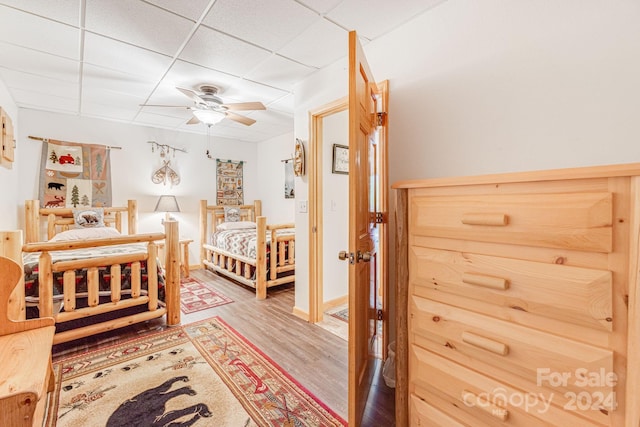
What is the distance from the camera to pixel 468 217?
1.02 meters

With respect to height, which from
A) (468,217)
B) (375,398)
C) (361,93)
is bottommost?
(375,398)

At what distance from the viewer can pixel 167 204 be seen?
4438mm

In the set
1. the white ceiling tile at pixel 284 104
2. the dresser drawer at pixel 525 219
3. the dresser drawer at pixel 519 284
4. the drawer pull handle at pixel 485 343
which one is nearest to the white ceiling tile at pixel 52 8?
the white ceiling tile at pixel 284 104

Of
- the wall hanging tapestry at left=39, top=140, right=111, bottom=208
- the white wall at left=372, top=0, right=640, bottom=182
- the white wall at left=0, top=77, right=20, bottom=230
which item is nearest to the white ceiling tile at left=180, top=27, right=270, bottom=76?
the white wall at left=372, top=0, right=640, bottom=182

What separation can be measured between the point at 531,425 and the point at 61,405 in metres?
2.32

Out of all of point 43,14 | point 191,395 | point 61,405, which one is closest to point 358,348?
point 191,395

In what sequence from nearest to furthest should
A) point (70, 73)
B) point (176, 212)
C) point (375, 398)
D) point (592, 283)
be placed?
point (592, 283)
point (375, 398)
point (70, 73)
point (176, 212)

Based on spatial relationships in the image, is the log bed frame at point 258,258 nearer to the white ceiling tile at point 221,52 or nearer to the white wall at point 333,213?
the white wall at point 333,213

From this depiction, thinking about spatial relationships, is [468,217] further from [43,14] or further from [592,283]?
[43,14]

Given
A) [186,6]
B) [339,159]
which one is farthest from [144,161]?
[186,6]

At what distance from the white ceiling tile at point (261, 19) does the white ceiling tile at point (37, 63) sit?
155cm

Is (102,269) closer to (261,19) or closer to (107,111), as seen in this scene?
(261,19)

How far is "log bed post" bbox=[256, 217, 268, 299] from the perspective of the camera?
346cm

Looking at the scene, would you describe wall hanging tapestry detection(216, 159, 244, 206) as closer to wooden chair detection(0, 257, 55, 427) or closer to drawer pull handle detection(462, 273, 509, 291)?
wooden chair detection(0, 257, 55, 427)
